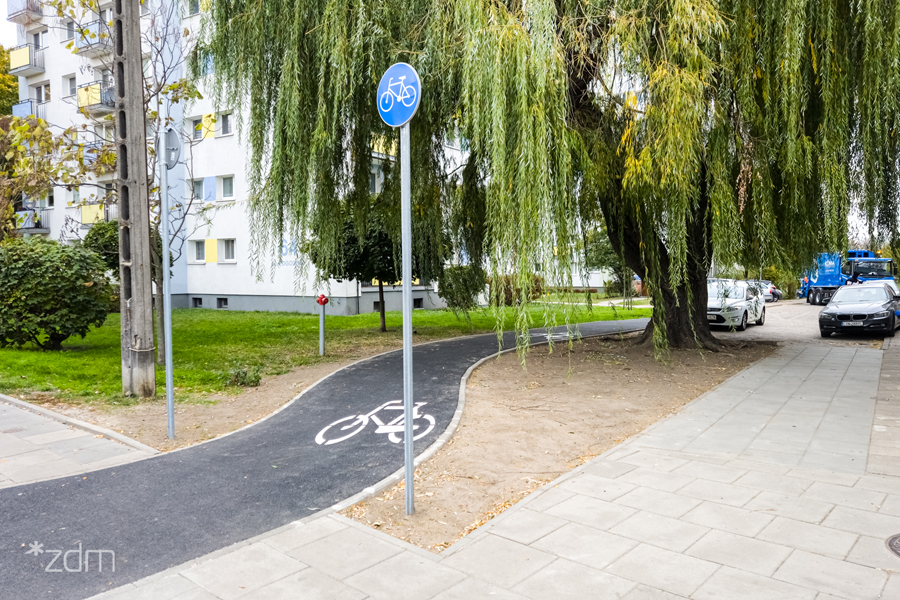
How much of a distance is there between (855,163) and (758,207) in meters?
1.91

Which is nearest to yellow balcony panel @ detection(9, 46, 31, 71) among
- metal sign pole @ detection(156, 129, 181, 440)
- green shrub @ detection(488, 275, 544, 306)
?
metal sign pole @ detection(156, 129, 181, 440)

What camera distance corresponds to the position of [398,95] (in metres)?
4.31

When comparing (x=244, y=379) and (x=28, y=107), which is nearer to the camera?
(x=244, y=379)

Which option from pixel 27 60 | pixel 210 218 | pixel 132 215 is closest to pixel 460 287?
pixel 132 215

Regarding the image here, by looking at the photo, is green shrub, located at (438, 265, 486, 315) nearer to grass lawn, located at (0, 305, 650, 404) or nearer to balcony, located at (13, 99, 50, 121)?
grass lawn, located at (0, 305, 650, 404)

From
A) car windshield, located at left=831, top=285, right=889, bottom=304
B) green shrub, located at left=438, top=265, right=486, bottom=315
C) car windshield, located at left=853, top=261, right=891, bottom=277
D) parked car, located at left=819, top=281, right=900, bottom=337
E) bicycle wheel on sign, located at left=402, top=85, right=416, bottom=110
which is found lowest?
parked car, located at left=819, top=281, right=900, bottom=337

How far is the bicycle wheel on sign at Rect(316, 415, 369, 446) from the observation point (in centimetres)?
639

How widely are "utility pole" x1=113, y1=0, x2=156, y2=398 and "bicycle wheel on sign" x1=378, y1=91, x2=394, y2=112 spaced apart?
18.4 ft

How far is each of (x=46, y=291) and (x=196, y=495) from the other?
29.5 ft

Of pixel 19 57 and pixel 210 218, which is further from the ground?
pixel 19 57

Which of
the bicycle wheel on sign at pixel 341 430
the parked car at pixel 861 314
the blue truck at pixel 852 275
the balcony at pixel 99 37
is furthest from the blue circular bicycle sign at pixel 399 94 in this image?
the blue truck at pixel 852 275

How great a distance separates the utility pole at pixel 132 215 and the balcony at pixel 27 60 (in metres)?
28.0

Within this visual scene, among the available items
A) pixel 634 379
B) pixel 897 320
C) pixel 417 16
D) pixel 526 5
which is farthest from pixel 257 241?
pixel 897 320

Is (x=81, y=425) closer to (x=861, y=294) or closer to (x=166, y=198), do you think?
(x=166, y=198)
